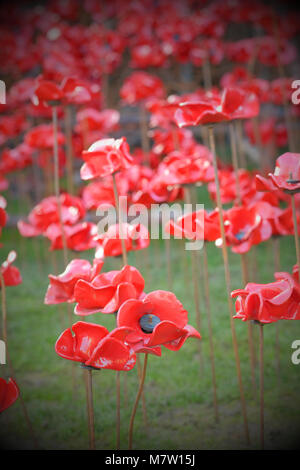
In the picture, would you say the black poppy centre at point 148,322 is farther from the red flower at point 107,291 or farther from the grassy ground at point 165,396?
the grassy ground at point 165,396

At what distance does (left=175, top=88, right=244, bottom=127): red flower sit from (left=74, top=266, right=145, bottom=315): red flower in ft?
1.18

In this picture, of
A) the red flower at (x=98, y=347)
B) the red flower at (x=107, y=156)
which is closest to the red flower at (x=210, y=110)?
the red flower at (x=107, y=156)

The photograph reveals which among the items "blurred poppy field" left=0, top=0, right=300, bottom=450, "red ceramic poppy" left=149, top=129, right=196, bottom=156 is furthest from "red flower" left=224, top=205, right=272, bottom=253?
"red ceramic poppy" left=149, top=129, right=196, bottom=156

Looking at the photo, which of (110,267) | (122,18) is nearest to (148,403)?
(110,267)

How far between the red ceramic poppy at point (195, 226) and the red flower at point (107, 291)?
0.83ft

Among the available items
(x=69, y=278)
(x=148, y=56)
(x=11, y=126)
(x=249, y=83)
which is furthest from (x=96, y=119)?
(x=69, y=278)

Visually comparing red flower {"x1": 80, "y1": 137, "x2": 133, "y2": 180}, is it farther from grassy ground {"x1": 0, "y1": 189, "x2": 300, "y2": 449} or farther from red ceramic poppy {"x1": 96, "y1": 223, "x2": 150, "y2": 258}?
grassy ground {"x1": 0, "y1": 189, "x2": 300, "y2": 449}

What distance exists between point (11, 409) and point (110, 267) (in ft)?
4.48

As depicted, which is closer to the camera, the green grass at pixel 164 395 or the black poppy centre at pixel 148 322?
the black poppy centre at pixel 148 322

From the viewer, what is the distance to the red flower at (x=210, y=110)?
0.98 metres

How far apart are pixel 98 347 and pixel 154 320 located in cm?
12

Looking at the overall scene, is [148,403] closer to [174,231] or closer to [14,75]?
[174,231]

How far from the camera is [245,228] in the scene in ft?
3.88

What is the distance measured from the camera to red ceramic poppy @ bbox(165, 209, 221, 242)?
1.11 meters
